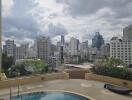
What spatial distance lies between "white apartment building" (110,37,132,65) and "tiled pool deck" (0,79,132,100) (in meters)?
41.6

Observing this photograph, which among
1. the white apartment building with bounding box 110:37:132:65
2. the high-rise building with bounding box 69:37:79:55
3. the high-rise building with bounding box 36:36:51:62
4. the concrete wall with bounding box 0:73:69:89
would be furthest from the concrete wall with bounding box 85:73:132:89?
the high-rise building with bounding box 69:37:79:55

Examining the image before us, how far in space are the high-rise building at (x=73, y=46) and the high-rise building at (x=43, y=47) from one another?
1171cm

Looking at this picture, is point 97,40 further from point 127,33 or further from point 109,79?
point 109,79

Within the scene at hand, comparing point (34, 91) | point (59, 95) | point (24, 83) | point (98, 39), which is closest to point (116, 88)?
point (59, 95)

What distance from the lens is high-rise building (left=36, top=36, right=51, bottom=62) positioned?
52.4 meters

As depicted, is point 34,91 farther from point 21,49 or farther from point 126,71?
point 21,49

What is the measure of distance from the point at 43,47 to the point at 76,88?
39.9 metres

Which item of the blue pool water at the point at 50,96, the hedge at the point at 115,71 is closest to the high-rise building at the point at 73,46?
the hedge at the point at 115,71

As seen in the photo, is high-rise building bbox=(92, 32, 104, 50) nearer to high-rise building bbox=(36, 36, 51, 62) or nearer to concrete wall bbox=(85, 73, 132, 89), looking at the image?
high-rise building bbox=(36, 36, 51, 62)

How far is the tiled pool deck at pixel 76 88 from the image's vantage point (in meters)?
11.8

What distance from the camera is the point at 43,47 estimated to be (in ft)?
174

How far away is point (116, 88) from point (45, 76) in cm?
557

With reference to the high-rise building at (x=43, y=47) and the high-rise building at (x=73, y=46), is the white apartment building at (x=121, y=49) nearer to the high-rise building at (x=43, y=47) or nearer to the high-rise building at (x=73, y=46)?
the high-rise building at (x=73, y=46)

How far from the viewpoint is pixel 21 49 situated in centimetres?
5447
